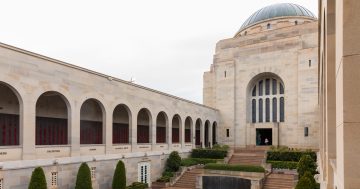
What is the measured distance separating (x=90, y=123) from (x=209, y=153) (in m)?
14.5

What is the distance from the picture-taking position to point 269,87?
133 ft

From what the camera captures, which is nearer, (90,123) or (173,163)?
(90,123)

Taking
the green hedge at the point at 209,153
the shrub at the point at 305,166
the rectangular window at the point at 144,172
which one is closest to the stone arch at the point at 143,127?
the rectangular window at the point at 144,172

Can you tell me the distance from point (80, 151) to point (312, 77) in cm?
2786

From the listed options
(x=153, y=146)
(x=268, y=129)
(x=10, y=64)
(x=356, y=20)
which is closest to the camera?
(x=356, y=20)

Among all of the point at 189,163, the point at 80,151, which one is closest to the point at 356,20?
the point at 80,151

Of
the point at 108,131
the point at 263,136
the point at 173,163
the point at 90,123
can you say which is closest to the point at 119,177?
the point at 108,131

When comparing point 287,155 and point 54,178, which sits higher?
point 54,178

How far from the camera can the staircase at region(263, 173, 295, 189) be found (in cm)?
2420

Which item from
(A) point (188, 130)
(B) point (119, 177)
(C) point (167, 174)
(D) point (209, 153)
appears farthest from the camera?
(A) point (188, 130)

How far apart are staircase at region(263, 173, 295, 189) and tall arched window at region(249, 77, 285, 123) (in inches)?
567

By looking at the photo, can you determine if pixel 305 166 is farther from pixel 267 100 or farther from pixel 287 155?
pixel 267 100

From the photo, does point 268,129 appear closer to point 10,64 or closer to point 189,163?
point 189,163

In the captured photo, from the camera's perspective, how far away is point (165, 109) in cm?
3006
